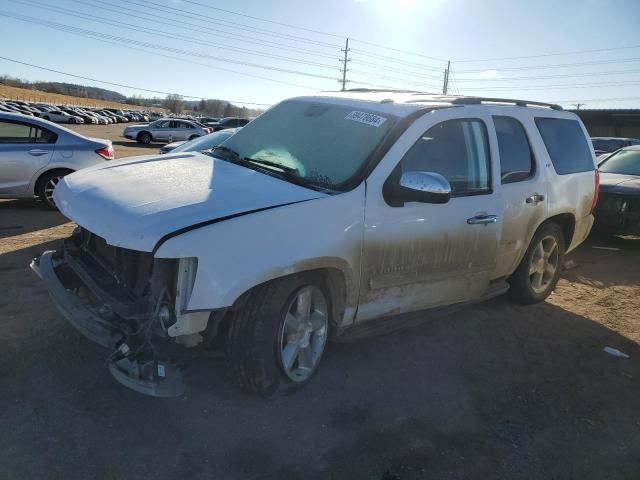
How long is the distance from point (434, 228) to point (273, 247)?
4.43 ft

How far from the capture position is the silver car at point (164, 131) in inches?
1291

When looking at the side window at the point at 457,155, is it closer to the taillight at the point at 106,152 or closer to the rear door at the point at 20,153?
the taillight at the point at 106,152

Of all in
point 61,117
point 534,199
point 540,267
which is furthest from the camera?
point 61,117

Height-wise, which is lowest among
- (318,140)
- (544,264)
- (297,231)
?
(544,264)

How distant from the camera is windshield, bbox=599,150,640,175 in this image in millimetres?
8742

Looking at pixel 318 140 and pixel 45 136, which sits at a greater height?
pixel 318 140

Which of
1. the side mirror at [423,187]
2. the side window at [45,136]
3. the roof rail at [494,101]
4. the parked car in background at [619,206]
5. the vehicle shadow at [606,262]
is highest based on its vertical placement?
the roof rail at [494,101]

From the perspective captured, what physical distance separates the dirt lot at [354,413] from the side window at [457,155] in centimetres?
138

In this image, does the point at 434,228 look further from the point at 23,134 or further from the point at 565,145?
the point at 23,134

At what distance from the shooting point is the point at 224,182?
11.0 feet

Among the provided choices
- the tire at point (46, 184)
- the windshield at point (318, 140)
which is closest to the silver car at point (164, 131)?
the tire at point (46, 184)

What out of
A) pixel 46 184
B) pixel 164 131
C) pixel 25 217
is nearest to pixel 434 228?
pixel 25 217

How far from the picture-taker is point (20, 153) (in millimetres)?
7723

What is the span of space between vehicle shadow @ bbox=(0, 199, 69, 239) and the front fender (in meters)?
5.05
